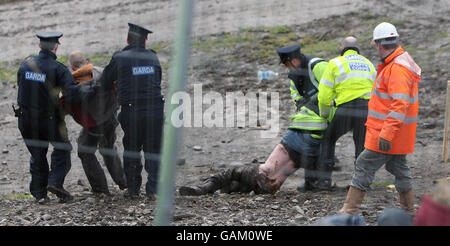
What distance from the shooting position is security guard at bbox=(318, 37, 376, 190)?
633 centimetres

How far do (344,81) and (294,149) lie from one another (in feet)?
2.71

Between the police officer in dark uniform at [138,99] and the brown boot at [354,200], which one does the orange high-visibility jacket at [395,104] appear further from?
the police officer in dark uniform at [138,99]

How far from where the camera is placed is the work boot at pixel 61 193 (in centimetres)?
633

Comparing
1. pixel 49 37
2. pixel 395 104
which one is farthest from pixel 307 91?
pixel 49 37

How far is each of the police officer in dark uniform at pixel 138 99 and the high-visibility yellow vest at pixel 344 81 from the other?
155cm

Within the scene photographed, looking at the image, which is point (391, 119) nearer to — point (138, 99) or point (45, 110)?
point (138, 99)

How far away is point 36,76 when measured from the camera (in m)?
6.21

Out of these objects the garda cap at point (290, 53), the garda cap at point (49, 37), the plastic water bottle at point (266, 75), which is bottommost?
the plastic water bottle at point (266, 75)

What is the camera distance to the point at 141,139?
20.8 ft

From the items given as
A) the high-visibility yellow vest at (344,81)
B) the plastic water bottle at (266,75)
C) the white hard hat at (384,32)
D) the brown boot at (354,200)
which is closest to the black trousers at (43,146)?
the high-visibility yellow vest at (344,81)

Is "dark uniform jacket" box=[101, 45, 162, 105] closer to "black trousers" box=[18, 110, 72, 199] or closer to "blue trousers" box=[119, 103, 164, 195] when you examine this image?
"blue trousers" box=[119, 103, 164, 195]

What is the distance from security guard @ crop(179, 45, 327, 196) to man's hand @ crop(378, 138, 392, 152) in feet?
5.25

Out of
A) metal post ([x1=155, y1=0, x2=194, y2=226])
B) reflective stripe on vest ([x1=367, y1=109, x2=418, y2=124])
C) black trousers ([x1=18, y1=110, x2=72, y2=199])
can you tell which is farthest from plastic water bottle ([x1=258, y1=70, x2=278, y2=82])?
metal post ([x1=155, y1=0, x2=194, y2=226])

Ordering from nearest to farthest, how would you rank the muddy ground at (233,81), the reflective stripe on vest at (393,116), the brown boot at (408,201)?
the reflective stripe on vest at (393,116) < the brown boot at (408,201) < the muddy ground at (233,81)
